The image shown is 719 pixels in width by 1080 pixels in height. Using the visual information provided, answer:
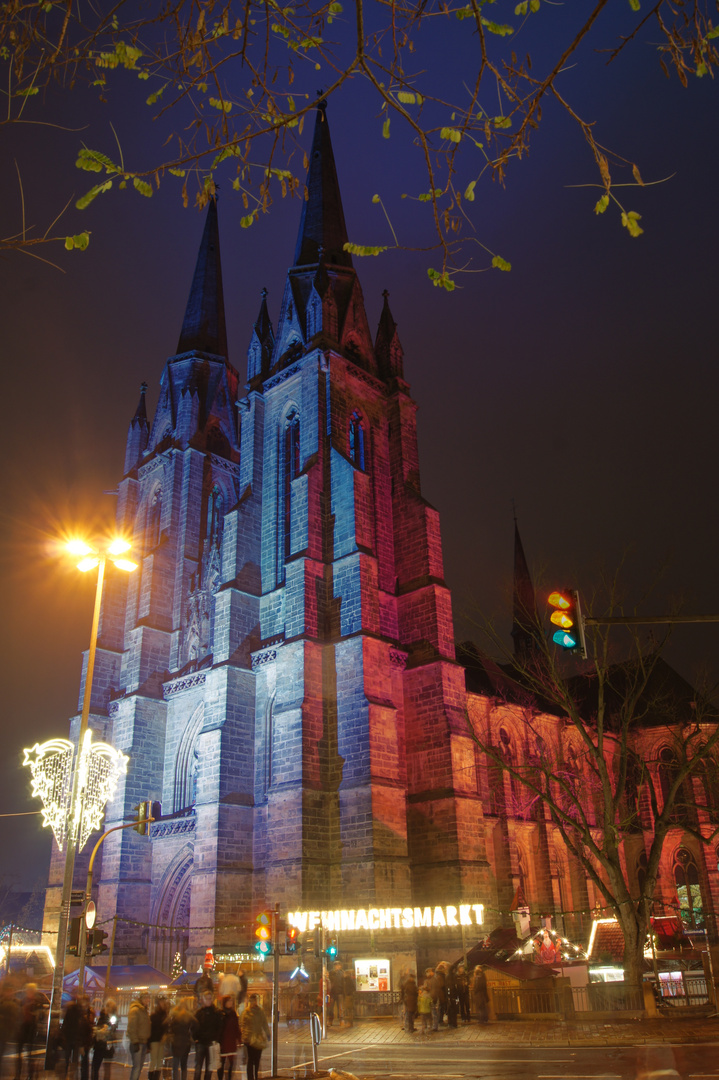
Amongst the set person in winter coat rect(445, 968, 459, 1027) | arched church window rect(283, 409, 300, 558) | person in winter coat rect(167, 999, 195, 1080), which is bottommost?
person in winter coat rect(445, 968, 459, 1027)

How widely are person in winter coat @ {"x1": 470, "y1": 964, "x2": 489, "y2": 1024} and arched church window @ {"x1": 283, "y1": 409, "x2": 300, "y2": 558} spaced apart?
1782 cm

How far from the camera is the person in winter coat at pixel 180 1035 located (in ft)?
36.4

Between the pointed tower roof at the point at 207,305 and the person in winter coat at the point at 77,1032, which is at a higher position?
the pointed tower roof at the point at 207,305

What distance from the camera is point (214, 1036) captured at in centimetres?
1140

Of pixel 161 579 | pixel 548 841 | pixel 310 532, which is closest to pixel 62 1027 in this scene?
pixel 310 532

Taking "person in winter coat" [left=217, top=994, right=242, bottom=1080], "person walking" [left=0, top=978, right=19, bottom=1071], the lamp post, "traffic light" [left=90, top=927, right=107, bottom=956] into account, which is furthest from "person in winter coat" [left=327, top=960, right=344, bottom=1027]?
"person walking" [left=0, top=978, right=19, bottom=1071]

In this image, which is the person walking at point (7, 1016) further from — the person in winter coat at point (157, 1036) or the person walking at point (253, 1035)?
the person walking at point (253, 1035)

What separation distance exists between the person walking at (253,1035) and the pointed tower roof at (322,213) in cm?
3286

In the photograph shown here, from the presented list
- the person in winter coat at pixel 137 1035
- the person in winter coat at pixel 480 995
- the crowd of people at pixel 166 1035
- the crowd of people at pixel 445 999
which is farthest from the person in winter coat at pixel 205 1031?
the person in winter coat at pixel 480 995

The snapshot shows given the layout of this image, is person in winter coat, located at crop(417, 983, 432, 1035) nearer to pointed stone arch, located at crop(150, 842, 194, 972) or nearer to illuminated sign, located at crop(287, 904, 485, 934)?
illuminated sign, located at crop(287, 904, 485, 934)

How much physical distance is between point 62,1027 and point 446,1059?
6372 mm

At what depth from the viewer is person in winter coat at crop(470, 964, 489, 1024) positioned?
62.6 ft

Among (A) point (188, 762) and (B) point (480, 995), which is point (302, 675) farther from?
(B) point (480, 995)

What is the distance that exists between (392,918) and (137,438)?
29152 mm
